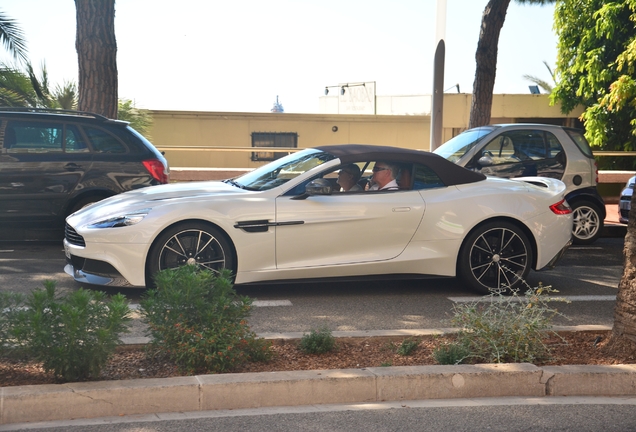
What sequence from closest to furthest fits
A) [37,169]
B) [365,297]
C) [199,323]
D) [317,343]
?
[199,323]
[317,343]
[365,297]
[37,169]

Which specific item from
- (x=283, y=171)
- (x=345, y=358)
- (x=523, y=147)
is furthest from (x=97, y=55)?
(x=345, y=358)

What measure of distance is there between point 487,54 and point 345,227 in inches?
405

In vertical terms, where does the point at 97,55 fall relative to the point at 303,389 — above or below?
above

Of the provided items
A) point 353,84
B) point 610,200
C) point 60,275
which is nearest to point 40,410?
point 60,275

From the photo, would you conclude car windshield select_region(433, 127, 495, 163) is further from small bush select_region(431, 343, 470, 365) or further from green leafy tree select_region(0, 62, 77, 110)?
green leafy tree select_region(0, 62, 77, 110)

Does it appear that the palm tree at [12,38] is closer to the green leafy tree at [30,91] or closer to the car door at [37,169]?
the green leafy tree at [30,91]

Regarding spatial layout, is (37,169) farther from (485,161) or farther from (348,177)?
(485,161)

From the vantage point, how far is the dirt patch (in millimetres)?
4763

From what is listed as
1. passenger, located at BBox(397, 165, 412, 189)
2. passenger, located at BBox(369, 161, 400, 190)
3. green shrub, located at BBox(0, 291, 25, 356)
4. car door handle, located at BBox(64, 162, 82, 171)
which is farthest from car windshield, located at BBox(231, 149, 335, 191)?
green shrub, located at BBox(0, 291, 25, 356)

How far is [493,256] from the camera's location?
312 inches

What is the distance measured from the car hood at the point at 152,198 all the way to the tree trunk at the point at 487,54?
10.0m

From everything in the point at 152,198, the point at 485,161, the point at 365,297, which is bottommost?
the point at 365,297

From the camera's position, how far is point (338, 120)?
29.5m

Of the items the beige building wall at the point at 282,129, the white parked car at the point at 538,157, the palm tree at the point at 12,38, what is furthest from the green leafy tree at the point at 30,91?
the white parked car at the point at 538,157
